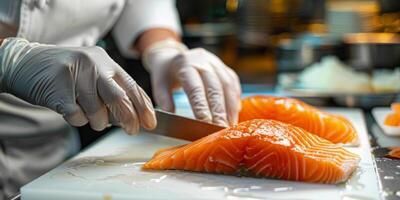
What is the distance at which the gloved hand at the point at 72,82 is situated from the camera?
50.5 inches

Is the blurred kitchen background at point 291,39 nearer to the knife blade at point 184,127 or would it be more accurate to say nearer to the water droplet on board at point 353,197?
the knife blade at point 184,127

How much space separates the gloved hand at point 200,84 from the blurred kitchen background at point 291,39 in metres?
0.67

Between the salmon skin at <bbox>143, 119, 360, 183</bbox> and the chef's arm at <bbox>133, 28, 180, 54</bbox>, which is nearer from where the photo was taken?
the salmon skin at <bbox>143, 119, 360, 183</bbox>

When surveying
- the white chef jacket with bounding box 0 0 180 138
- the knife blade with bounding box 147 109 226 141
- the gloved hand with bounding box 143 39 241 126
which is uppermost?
the white chef jacket with bounding box 0 0 180 138

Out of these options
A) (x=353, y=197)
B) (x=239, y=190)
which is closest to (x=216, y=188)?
(x=239, y=190)

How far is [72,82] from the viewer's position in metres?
1.28

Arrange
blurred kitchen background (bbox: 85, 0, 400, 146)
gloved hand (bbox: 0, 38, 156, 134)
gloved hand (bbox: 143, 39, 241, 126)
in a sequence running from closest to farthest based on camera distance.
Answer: gloved hand (bbox: 0, 38, 156, 134) < gloved hand (bbox: 143, 39, 241, 126) < blurred kitchen background (bbox: 85, 0, 400, 146)

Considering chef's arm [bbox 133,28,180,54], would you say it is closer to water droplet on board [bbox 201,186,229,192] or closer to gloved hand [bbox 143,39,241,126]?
gloved hand [bbox 143,39,241,126]

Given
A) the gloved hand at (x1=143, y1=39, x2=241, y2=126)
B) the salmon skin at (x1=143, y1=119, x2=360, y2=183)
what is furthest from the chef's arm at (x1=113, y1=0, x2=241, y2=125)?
the salmon skin at (x1=143, y1=119, x2=360, y2=183)

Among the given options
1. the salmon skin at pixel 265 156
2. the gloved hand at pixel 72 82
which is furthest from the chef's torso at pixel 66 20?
the salmon skin at pixel 265 156

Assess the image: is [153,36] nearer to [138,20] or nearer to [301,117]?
[138,20]

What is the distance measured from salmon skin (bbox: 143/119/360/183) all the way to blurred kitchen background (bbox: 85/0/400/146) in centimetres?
104

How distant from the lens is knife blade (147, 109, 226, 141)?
1527 mm

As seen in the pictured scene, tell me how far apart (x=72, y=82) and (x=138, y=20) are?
88cm
